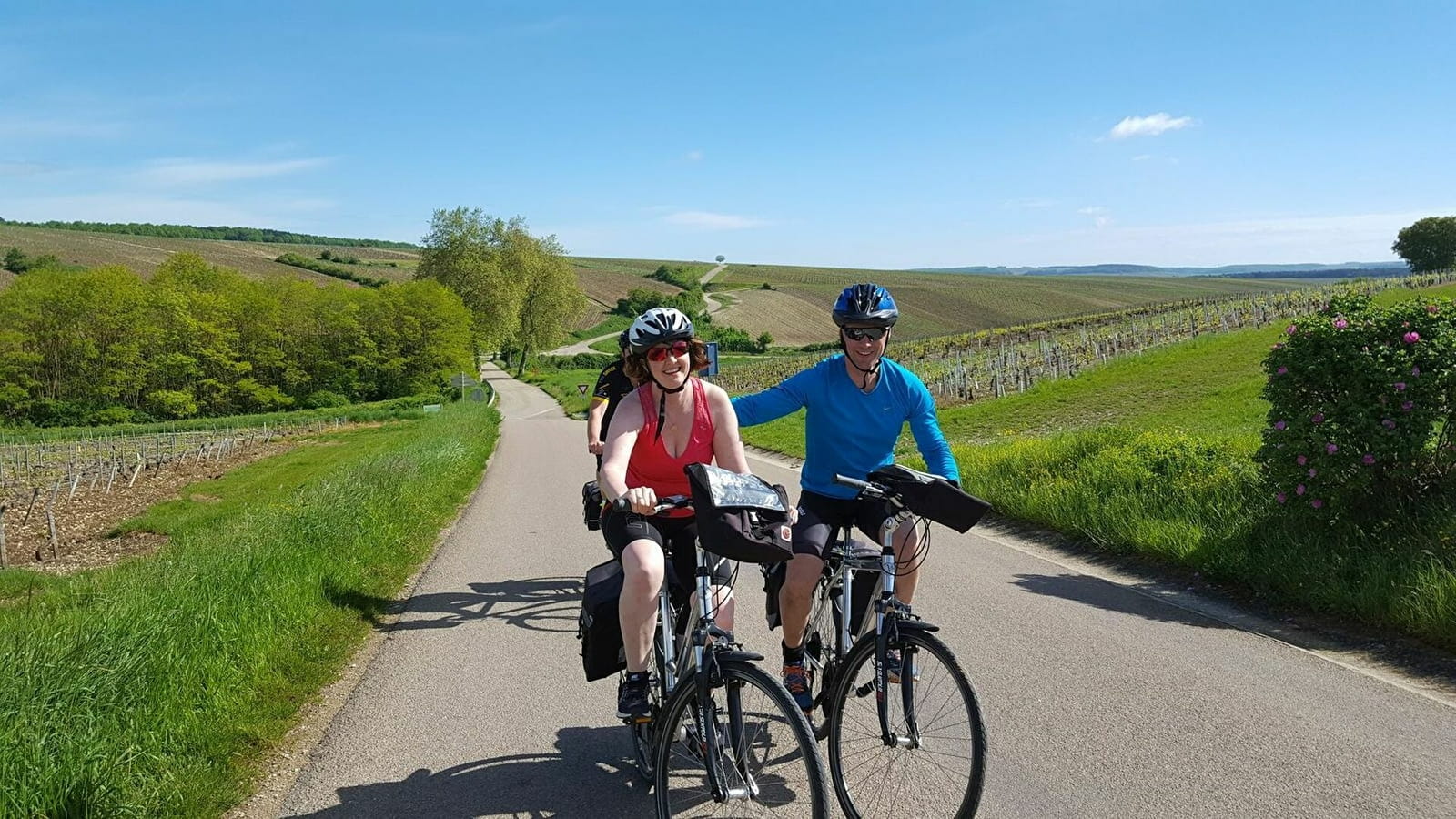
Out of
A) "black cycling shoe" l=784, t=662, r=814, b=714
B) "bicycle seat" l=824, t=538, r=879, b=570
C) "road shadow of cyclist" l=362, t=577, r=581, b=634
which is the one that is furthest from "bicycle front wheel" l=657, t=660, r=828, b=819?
"road shadow of cyclist" l=362, t=577, r=581, b=634

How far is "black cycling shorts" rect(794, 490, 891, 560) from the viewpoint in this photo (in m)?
4.00

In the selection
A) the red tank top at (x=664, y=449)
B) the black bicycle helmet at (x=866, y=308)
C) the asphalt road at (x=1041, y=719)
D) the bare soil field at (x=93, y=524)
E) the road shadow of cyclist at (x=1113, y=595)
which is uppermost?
the black bicycle helmet at (x=866, y=308)

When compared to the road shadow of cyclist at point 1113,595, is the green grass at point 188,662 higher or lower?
higher

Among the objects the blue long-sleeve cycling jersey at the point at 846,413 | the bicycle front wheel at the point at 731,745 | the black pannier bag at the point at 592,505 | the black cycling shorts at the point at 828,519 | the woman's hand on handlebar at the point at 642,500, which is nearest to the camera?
the bicycle front wheel at the point at 731,745

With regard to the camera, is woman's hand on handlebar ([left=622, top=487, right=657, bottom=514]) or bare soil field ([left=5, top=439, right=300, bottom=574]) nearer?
woman's hand on handlebar ([left=622, top=487, right=657, bottom=514])

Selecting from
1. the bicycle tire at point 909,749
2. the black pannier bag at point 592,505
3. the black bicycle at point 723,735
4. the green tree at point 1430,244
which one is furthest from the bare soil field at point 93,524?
the green tree at point 1430,244

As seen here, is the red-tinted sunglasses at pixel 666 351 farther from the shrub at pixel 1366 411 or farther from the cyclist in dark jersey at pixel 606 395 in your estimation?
the shrub at pixel 1366 411

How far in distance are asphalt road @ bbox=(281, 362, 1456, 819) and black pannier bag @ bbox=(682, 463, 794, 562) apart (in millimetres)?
1321

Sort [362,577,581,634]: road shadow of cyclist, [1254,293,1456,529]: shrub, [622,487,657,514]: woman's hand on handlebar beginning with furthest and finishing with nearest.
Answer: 1. [362,577,581,634]: road shadow of cyclist
2. [1254,293,1456,529]: shrub
3. [622,487,657,514]: woman's hand on handlebar

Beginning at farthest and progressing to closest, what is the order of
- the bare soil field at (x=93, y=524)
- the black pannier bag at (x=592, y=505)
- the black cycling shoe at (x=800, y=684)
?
the bare soil field at (x=93, y=524) < the black pannier bag at (x=592, y=505) < the black cycling shoe at (x=800, y=684)

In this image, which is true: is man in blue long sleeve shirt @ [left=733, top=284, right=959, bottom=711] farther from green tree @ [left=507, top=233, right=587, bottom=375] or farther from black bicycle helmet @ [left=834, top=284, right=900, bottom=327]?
green tree @ [left=507, top=233, right=587, bottom=375]

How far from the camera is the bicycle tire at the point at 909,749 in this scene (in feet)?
10.8

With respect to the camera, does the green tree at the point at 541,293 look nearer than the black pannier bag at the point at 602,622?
No

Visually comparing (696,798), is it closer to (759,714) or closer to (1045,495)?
(759,714)
